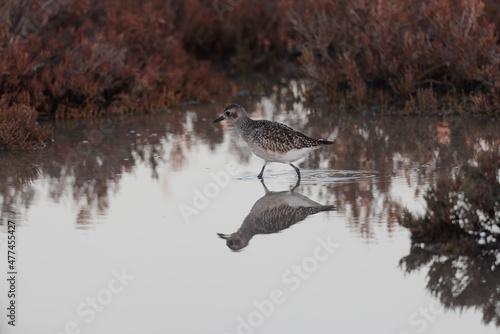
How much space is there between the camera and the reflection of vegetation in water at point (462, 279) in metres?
5.34

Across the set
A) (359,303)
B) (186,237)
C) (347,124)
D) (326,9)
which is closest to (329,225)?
(186,237)

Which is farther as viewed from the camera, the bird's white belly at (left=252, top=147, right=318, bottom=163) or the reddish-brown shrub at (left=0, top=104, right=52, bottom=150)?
the reddish-brown shrub at (left=0, top=104, right=52, bottom=150)

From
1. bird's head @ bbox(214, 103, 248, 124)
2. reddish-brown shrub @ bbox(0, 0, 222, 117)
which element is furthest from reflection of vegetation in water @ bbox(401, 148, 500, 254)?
reddish-brown shrub @ bbox(0, 0, 222, 117)

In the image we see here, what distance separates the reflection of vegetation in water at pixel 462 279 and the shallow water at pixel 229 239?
2cm

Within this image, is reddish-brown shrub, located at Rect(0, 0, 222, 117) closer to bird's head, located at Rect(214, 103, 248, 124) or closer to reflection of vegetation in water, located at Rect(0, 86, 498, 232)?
reflection of vegetation in water, located at Rect(0, 86, 498, 232)

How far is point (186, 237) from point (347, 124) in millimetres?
6456

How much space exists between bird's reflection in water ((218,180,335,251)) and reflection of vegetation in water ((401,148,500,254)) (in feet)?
3.77

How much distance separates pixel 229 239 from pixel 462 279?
2009 millimetres

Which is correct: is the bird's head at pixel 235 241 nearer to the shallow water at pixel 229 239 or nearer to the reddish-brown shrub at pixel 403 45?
the shallow water at pixel 229 239

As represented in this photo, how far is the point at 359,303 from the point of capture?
5.41 meters

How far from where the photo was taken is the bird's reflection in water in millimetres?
6979

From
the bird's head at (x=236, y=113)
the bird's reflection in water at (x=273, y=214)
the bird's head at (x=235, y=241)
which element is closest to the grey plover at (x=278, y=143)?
the bird's head at (x=236, y=113)

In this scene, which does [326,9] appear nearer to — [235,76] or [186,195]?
[235,76]

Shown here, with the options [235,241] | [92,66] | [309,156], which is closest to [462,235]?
[235,241]
